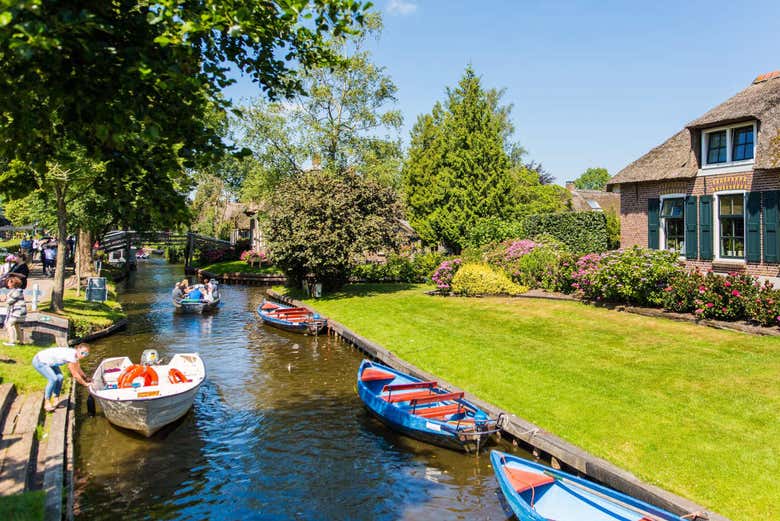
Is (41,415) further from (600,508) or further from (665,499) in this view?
(665,499)

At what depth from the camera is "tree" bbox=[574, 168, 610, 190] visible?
5758 inches

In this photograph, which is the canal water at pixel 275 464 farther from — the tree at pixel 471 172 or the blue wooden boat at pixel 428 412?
the tree at pixel 471 172

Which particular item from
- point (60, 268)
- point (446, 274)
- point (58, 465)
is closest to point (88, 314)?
point (60, 268)

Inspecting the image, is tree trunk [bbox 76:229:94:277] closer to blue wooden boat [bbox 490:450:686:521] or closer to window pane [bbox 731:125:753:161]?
→ blue wooden boat [bbox 490:450:686:521]

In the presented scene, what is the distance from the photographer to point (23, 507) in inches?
272

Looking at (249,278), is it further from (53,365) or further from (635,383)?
(635,383)

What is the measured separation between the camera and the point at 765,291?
14875 millimetres

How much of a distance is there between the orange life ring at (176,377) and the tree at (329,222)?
45.0 feet

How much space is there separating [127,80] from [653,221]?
2390cm

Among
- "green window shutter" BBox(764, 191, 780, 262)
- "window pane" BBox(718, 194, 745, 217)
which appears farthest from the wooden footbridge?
"green window shutter" BBox(764, 191, 780, 262)

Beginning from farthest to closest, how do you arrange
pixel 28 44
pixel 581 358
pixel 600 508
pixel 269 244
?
pixel 269 244, pixel 581 358, pixel 600 508, pixel 28 44

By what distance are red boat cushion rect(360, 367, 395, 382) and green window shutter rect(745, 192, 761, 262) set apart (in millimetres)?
15247

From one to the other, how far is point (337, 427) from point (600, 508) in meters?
6.58

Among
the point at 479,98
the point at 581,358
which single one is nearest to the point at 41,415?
the point at 581,358
